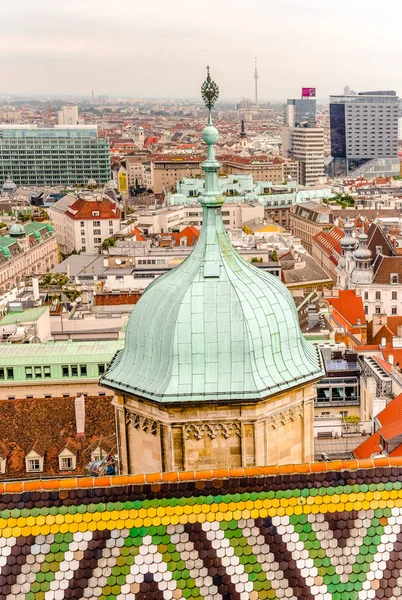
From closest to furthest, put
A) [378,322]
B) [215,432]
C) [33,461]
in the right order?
[215,432], [33,461], [378,322]

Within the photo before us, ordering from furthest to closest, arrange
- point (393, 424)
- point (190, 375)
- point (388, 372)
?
1. point (388, 372)
2. point (393, 424)
3. point (190, 375)

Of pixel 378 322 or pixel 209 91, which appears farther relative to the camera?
pixel 378 322

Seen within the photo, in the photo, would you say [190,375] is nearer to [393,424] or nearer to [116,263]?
[393,424]

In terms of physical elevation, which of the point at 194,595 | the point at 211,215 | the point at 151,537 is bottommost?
the point at 194,595

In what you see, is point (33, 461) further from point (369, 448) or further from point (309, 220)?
point (309, 220)

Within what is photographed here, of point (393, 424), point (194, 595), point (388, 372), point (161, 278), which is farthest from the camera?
point (388, 372)

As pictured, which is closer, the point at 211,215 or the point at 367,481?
the point at 367,481

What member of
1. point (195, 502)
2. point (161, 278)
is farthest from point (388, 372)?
point (195, 502)

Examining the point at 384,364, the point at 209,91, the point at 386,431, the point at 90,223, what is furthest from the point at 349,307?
the point at 90,223
